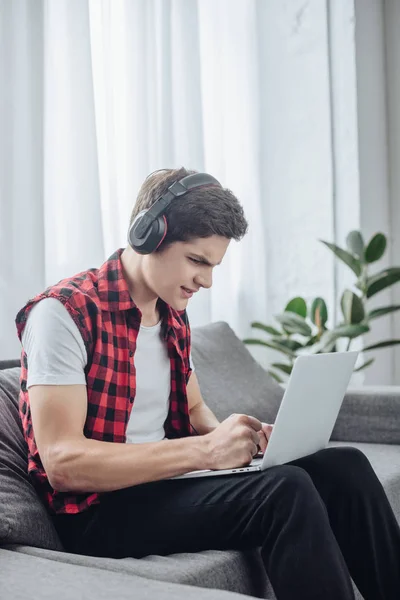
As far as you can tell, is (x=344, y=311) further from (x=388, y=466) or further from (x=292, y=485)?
(x=292, y=485)

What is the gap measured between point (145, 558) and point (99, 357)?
324 millimetres

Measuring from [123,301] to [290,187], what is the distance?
216 cm

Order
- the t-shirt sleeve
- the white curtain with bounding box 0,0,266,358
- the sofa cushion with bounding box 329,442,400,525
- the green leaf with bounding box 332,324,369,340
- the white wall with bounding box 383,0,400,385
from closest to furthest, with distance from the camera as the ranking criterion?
1. the t-shirt sleeve
2. the sofa cushion with bounding box 329,442,400,525
3. the white curtain with bounding box 0,0,266,358
4. the green leaf with bounding box 332,324,369,340
5. the white wall with bounding box 383,0,400,385

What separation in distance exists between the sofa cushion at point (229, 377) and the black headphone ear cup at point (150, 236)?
0.76 metres

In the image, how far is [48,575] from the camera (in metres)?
0.94

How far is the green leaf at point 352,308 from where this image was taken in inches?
112

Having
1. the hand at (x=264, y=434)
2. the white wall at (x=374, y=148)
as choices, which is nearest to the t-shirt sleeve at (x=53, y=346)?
the hand at (x=264, y=434)

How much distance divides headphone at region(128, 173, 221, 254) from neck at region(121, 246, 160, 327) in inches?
2.7

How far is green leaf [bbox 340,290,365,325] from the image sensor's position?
2848 mm

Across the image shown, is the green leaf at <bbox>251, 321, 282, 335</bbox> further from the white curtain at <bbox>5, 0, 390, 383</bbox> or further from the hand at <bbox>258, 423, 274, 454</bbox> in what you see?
the hand at <bbox>258, 423, 274, 454</bbox>

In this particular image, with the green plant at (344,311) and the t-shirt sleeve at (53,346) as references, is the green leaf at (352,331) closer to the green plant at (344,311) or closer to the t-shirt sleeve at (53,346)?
the green plant at (344,311)

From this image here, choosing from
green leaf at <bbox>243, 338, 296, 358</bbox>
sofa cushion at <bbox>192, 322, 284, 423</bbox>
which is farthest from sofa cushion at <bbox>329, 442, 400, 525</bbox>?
green leaf at <bbox>243, 338, 296, 358</bbox>

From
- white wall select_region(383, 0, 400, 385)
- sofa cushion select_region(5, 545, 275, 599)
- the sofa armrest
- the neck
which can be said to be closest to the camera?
sofa cushion select_region(5, 545, 275, 599)

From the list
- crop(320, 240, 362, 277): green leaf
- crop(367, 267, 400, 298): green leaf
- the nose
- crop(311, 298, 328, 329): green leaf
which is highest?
the nose
